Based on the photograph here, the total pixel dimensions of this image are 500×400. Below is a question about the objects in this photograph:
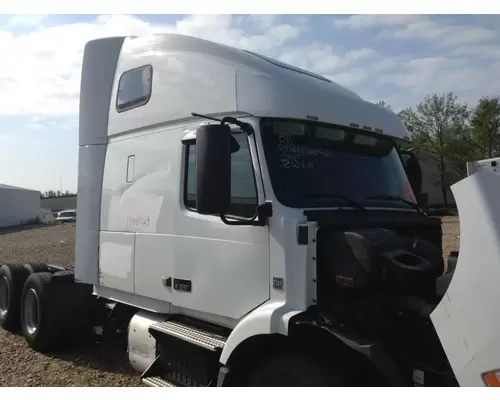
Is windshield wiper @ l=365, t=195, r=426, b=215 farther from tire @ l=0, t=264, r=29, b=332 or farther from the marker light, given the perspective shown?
tire @ l=0, t=264, r=29, b=332

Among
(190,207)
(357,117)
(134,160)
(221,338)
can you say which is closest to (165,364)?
(221,338)

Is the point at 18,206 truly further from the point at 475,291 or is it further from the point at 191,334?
the point at 475,291

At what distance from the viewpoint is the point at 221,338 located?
13.3 ft

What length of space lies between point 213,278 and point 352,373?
134cm

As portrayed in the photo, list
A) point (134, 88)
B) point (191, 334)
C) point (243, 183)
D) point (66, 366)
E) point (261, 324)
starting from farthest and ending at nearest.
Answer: point (66, 366) → point (134, 88) → point (191, 334) → point (243, 183) → point (261, 324)

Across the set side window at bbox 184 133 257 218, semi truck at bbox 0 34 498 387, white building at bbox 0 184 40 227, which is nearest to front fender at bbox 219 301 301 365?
semi truck at bbox 0 34 498 387

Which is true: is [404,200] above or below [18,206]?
above

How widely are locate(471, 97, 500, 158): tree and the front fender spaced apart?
1262 inches

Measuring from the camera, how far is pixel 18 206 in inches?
1569

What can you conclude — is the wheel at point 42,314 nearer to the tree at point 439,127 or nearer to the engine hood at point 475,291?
the engine hood at point 475,291

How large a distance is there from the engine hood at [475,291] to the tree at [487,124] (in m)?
32.4

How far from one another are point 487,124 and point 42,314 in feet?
109

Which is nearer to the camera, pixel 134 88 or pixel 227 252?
pixel 227 252

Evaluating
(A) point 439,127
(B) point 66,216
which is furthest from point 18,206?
(A) point 439,127
